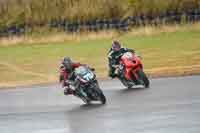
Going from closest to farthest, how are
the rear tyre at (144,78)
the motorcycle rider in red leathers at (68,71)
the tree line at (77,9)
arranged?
1. the motorcycle rider in red leathers at (68,71)
2. the rear tyre at (144,78)
3. the tree line at (77,9)

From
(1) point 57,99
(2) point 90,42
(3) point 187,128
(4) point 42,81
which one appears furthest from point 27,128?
(2) point 90,42

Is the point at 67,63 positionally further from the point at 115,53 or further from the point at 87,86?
the point at 115,53

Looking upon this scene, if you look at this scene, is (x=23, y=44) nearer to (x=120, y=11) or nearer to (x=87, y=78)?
(x=120, y=11)

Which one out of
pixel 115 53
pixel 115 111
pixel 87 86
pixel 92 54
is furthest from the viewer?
pixel 92 54

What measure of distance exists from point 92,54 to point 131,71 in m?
17.8

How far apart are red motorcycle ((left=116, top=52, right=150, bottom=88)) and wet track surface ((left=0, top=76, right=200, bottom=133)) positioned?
0.30m

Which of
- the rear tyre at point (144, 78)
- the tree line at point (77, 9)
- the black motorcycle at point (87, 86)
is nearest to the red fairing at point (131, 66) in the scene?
the rear tyre at point (144, 78)

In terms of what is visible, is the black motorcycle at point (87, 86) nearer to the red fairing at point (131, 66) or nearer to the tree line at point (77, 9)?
the red fairing at point (131, 66)

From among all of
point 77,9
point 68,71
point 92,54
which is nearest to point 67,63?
point 68,71

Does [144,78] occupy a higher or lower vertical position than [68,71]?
lower

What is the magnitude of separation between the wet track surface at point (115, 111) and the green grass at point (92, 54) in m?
6.21

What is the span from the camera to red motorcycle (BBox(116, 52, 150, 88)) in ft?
75.7

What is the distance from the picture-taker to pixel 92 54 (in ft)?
134

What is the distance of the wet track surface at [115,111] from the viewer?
15.7m
